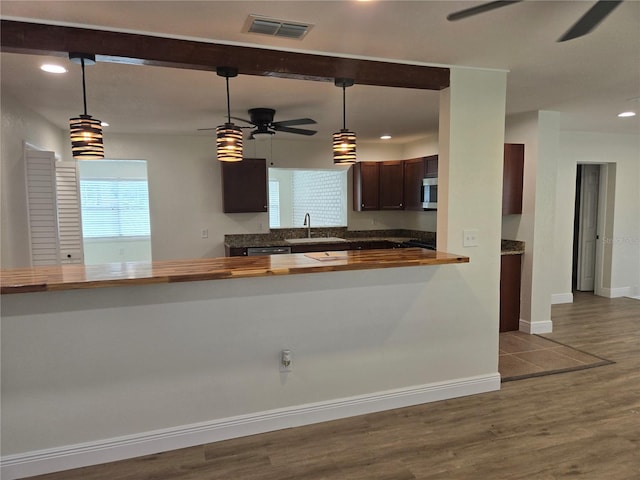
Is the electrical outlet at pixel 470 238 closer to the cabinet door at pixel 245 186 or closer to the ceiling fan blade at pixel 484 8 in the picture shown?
the ceiling fan blade at pixel 484 8

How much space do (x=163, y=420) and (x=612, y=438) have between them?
2.81 metres

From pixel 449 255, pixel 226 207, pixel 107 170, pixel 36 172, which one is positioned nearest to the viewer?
pixel 449 255

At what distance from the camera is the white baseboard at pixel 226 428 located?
2.28 m

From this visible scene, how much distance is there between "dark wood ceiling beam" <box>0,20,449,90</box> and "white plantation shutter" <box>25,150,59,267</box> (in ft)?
5.53

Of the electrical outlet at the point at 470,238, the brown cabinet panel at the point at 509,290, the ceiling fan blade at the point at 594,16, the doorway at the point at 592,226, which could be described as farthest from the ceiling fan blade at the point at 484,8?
the doorway at the point at 592,226

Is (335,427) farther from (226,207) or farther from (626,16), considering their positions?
(226,207)

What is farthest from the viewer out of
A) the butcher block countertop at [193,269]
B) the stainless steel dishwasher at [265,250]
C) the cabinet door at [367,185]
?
the cabinet door at [367,185]

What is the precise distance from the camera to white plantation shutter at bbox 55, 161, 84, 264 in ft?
13.4

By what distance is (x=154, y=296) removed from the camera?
243 centimetres

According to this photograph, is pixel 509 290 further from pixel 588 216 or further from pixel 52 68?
pixel 52 68

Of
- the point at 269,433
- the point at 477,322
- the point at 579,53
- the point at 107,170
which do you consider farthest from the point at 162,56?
the point at 107,170

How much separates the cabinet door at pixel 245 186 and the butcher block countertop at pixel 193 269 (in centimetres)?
290

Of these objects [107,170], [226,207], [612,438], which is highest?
[107,170]

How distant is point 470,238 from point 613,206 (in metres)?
4.48
